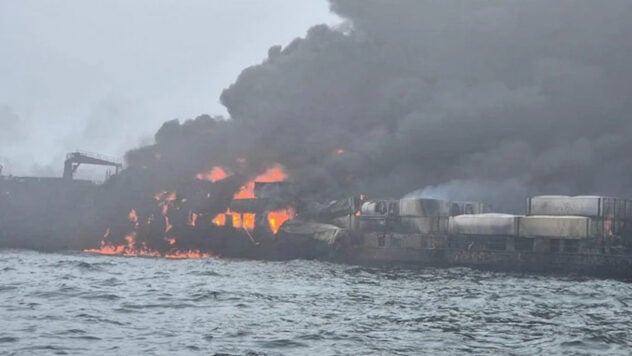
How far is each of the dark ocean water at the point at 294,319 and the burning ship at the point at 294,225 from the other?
4144 cm

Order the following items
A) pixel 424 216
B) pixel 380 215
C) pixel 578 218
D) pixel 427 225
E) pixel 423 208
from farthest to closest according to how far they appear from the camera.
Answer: pixel 380 215 < pixel 423 208 < pixel 424 216 < pixel 427 225 < pixel 578 218

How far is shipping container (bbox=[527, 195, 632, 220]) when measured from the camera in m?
93.9

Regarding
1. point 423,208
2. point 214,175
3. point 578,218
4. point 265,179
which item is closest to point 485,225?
point 423,208

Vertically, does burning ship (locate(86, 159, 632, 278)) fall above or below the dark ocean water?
above

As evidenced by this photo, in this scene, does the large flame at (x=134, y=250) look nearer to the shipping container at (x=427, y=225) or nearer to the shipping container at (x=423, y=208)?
the shipping container at (x=423, y=208)

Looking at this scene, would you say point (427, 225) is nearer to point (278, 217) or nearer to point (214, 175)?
point (278, 217)

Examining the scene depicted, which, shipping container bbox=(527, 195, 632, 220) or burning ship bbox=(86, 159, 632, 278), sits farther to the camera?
shipping container bbox=(527, 195, 632, 220)

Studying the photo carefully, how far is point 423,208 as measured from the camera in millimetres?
105000

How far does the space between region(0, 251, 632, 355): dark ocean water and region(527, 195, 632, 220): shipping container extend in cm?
4370

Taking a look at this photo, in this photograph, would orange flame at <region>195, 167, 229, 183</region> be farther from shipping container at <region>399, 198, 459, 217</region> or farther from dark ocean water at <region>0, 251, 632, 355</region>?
dark ocean water at <region>0, 251, 632, 355</region>

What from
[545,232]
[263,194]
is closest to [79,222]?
[263,194]

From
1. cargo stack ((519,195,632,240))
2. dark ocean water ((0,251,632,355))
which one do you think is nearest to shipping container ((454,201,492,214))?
cargo stack ((519,195,632,240))

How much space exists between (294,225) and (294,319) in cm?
8284

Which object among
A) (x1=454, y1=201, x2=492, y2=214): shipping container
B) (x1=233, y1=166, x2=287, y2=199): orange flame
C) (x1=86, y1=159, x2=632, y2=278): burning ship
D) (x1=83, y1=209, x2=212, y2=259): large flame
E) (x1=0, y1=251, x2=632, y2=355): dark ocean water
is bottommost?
(x1=83, y1=209, x2=212, y2=259): large flame
